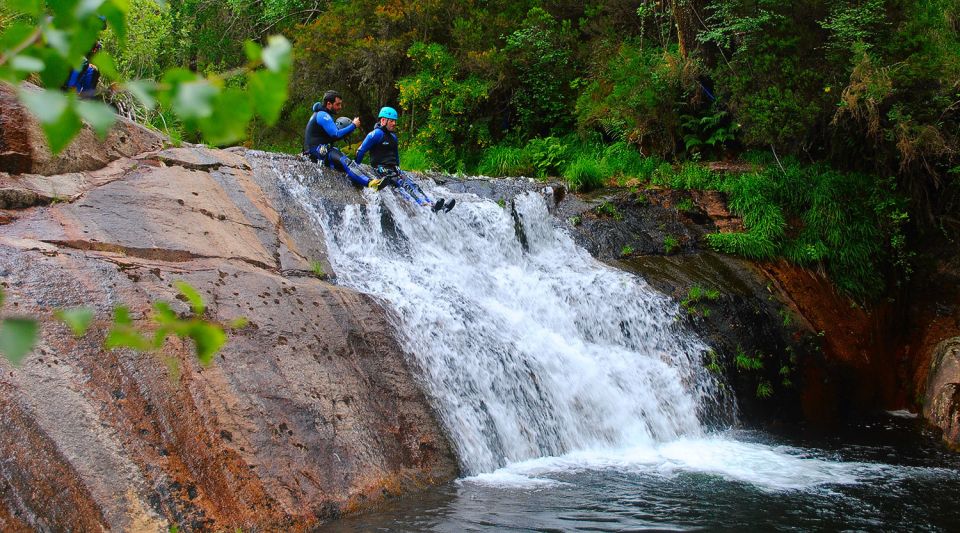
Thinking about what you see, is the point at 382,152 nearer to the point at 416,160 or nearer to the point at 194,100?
the point at 416,160

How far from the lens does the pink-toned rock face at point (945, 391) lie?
28.6 feet

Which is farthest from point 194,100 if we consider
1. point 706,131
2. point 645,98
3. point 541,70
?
point 541,70

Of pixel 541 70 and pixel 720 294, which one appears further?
pixel 541 70

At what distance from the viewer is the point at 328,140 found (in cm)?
1066

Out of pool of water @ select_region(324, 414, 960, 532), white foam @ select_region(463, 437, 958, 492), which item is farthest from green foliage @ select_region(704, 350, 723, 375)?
white foam @ select_region(463, 437, 958, 492)

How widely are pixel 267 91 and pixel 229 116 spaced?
0.08 meters

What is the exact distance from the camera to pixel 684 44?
1312 centimetres

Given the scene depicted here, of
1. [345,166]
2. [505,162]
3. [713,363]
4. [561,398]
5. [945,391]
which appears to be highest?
[505,162]

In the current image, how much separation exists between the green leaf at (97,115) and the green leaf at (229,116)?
13cm

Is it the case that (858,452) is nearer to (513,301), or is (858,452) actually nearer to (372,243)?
(513,301)

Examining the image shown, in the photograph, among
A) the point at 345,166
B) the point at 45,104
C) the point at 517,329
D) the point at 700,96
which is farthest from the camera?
the point at 700,96

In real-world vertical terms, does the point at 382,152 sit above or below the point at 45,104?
above

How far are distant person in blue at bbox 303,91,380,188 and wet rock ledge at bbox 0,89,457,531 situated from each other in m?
2.45

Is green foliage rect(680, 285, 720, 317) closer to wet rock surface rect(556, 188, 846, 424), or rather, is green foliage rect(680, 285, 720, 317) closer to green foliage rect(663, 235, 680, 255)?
wet rock surface rect(556, 188, 846, 424)
